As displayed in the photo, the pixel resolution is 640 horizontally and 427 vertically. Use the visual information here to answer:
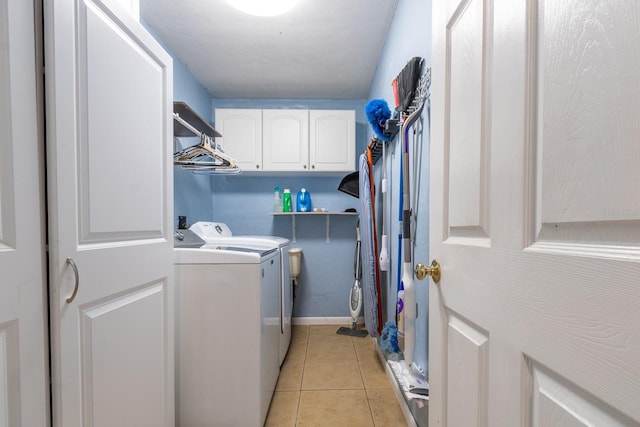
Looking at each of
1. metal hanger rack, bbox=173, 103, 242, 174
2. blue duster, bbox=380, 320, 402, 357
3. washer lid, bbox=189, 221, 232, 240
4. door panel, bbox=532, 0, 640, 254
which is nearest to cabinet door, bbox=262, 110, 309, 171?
metal hanger rack, bbox=173, 103, 242, 174

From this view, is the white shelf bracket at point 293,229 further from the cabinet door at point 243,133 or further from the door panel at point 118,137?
the door panel at point 118,137

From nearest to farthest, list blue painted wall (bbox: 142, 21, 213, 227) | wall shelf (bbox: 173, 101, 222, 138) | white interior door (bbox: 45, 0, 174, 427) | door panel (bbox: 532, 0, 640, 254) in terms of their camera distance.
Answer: door panel (bbox: 532, 0, 640, 254)
white interior door (bbox: 45, 0, 174, 427)
wall shelf (bbox: 173, 101, 222, 138)
blue painted wall (bbox: 142, 21, 213, 227)

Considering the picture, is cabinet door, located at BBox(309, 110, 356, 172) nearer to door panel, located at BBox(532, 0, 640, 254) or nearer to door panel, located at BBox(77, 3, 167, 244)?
door panel, located at BBox(77, 3, 167, 244)

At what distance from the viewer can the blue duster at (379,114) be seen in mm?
1752

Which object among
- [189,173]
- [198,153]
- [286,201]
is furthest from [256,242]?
[189,173]

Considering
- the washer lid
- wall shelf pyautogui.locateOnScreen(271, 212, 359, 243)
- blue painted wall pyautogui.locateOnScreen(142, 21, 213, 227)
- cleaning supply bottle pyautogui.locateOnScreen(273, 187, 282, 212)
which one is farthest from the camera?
cleaning supply bottle pyautogui.locateOnScreen(273, 187, 282, 212)

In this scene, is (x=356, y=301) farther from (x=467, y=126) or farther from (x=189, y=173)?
(x=467, y=126)

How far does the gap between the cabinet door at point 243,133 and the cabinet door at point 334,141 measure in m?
0.54

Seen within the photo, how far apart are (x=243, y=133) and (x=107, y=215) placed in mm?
1954

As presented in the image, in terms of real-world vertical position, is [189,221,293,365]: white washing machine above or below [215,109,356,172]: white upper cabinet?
below

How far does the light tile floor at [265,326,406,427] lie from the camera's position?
1.52 metres

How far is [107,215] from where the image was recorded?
84 centimetres

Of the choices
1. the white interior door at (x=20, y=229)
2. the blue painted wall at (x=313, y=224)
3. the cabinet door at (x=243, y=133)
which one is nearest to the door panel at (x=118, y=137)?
the white interior door at (x=20, y=229)

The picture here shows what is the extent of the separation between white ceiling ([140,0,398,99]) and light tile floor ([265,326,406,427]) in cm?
254
